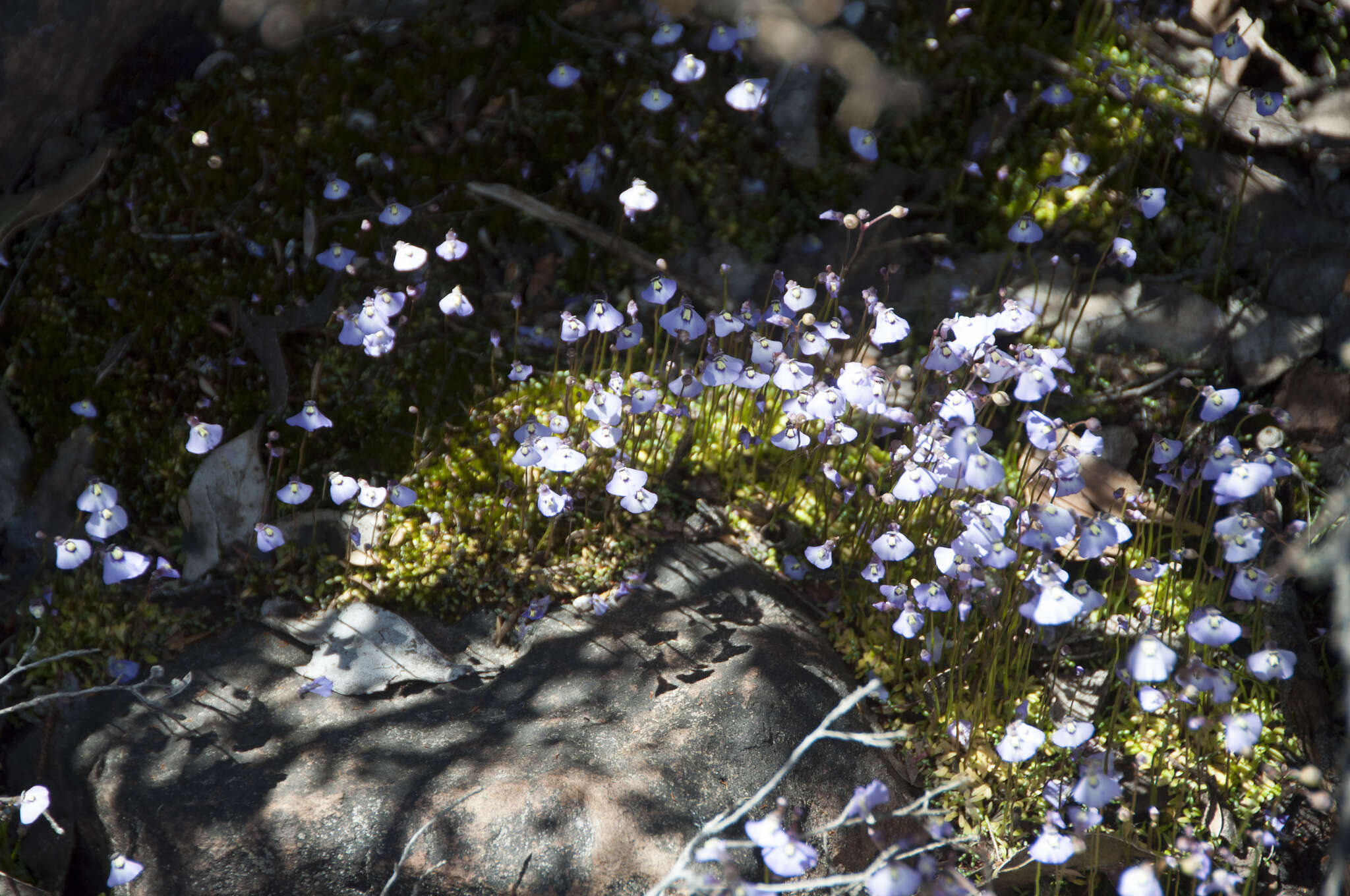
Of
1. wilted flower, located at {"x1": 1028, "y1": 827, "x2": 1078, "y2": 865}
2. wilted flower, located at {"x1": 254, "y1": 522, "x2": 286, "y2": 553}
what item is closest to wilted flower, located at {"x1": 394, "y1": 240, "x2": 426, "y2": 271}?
wilted flower, located at {"x1": 254, "y1": 522, "x2": 286, "y2": 553}

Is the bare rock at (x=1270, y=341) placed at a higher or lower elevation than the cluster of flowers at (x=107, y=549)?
higher

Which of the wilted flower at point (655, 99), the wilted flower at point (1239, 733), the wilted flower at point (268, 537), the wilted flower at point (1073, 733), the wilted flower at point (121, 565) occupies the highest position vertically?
the wilted flower at point (655, 99)

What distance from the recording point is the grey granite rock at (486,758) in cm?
300

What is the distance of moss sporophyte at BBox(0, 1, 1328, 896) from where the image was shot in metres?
3.51

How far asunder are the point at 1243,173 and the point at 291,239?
4975 mm

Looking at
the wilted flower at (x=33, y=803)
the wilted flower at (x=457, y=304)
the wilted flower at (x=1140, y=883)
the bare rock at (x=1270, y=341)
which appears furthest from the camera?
the bare rock at (x=1270, y=341)

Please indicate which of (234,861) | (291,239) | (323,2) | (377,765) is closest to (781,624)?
(377,765)

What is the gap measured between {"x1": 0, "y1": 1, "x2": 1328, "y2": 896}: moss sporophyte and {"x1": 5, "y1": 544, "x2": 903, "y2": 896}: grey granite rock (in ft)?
0.66

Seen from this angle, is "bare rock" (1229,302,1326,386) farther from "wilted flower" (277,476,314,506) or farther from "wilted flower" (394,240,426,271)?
"wilted flower" (277,476,314,506)

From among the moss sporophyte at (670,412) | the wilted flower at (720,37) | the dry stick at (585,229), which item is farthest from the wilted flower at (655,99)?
the dry stick at (585,229)

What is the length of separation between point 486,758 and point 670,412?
1.48 m

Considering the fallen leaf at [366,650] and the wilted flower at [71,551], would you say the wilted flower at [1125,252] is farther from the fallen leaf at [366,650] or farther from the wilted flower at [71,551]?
the wilted flower at [71,551]

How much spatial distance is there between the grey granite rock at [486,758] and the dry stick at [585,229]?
154 centimetres

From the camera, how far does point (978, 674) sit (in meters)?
3.76
